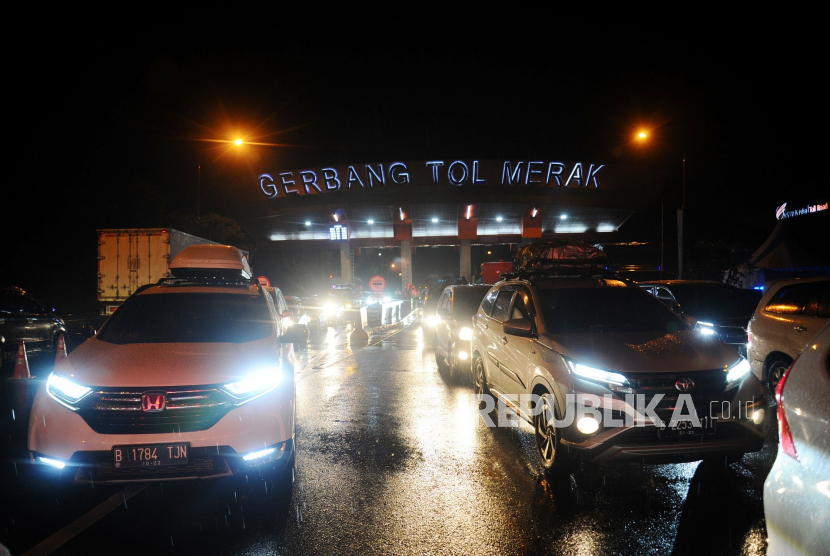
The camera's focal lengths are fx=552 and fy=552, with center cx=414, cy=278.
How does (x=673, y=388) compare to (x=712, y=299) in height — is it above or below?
below

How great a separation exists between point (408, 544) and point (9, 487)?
134 inches

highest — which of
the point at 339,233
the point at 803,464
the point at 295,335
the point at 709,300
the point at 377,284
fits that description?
the point at 339,233

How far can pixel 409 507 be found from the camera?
4.07 meters

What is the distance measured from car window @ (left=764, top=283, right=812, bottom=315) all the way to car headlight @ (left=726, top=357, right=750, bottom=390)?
3.38 metres

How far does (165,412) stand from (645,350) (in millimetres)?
3740

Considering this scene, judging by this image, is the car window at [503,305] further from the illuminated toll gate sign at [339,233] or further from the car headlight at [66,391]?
the illuminated toll gate sign at [339,233]

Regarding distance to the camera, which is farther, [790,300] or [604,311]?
[790,300]

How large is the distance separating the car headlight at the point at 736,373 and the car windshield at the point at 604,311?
814 mm

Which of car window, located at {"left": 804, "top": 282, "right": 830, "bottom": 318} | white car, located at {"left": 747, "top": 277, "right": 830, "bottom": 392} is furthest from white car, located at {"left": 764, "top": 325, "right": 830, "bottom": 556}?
car window, located at {"left": 804, "top": 282, "right": 830, "bottom": 318}

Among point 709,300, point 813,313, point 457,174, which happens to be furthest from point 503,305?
point 457,174

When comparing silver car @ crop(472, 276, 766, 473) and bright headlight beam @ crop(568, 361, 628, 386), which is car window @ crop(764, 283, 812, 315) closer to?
silver car @ crop(472, 276, 766, 473)

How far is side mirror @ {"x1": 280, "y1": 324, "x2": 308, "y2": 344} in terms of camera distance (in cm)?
534

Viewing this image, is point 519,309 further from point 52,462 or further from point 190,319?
point 52,462

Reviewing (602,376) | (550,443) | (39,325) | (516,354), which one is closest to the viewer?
(602,376)
